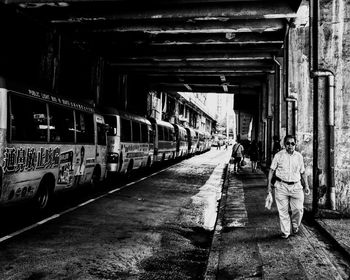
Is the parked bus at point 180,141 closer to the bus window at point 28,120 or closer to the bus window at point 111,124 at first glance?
the bus window at point 111,124

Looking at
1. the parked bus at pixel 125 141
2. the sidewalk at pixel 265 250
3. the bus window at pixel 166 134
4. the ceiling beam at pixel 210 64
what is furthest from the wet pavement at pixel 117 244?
the bus window at pixel 166 134

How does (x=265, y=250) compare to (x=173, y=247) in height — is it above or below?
above

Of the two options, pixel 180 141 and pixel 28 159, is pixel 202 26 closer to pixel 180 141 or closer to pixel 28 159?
pixel 28 159

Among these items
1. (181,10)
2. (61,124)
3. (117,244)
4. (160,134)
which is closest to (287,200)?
(117,244)

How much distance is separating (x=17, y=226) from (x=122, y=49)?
14012 millimetres

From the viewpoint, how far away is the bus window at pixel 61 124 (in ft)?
30.0

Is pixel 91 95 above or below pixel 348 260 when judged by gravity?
above

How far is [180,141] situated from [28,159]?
27.0 meters

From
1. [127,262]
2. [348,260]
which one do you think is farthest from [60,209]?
[348,260]

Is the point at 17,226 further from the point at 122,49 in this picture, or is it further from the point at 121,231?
the point at 122,49

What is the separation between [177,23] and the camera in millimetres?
14984

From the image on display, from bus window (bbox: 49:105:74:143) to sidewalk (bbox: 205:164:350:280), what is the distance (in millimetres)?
4405

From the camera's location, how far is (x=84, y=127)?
11531 millimetres

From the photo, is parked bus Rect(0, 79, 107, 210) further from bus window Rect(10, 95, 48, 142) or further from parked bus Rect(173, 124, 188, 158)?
parked bus Rect(173, 124, 188, 158)
